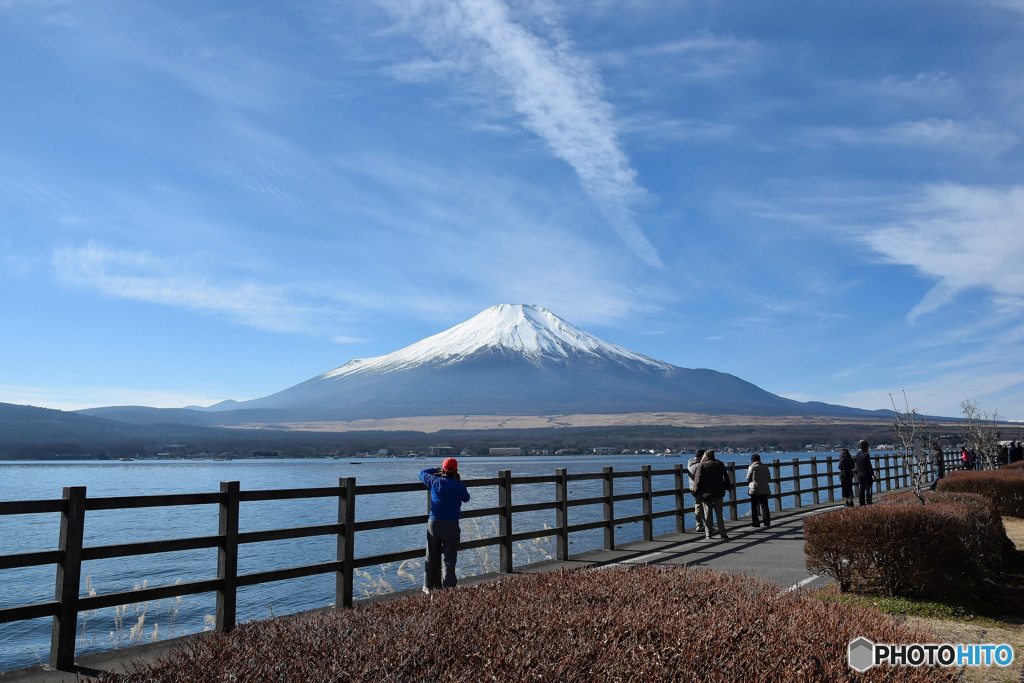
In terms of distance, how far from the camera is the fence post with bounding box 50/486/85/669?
20.8 ft

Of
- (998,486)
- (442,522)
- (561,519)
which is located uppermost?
(442,522)

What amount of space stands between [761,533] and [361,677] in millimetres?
15189

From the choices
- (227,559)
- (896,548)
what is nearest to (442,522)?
(227,559)

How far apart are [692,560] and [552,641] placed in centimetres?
945

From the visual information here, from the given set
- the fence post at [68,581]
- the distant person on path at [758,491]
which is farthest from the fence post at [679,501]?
the fence post at [68,581]

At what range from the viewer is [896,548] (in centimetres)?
886

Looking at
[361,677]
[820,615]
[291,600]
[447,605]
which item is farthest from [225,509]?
[291,600]

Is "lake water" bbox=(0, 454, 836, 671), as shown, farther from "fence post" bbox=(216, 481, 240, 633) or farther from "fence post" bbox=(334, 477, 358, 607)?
"fence post" bbox=(334, 477, 358, 607)

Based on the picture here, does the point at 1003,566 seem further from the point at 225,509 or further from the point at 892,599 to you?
the point at 225,509

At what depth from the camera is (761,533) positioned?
16672 millimetres

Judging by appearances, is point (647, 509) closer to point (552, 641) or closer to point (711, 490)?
point (711, 490)

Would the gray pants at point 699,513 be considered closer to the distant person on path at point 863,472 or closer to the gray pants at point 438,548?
the distant person on path at point 863,472

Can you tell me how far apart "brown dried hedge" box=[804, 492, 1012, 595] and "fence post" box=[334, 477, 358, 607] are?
579cm

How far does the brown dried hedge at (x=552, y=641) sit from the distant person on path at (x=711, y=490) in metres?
11.1
